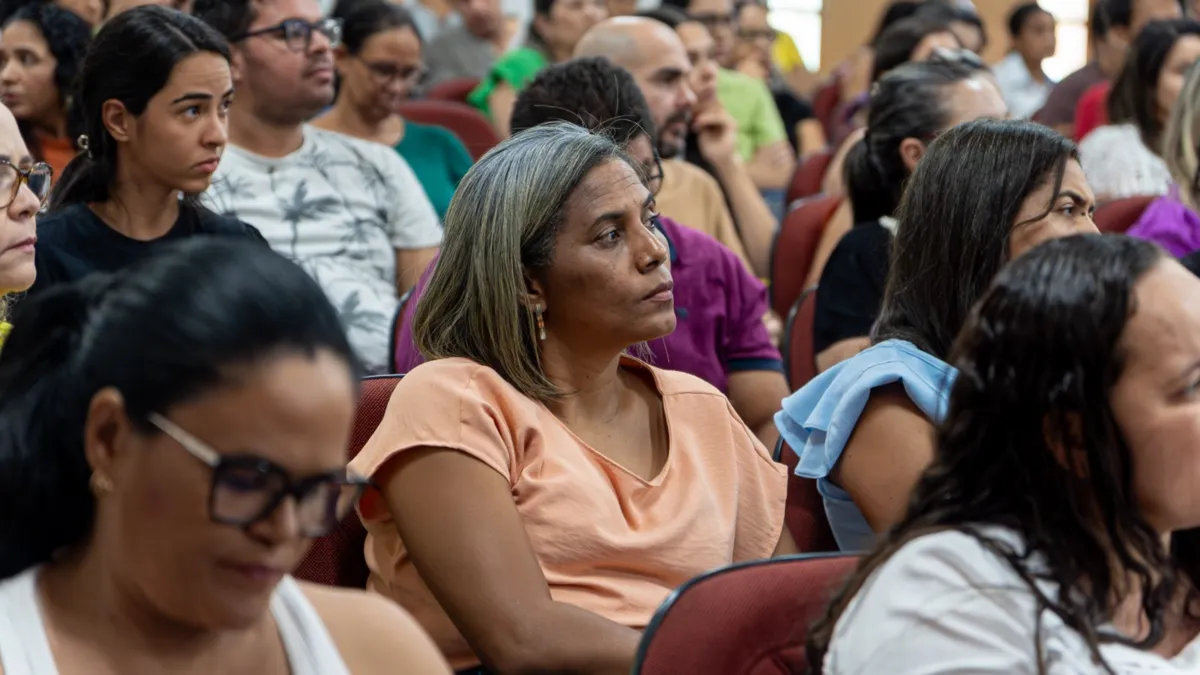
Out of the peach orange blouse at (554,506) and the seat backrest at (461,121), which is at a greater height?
the peach orange blouse at (554,506)

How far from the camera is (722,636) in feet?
4.50

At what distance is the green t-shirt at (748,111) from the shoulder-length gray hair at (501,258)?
3.95 m

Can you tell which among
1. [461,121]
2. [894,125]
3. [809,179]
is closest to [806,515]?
[894,125]

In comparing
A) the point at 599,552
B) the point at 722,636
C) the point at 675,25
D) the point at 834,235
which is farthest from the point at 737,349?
the point at 675,25

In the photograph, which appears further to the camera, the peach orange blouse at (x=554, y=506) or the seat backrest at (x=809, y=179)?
the seat backrest at (x=809, y=179)

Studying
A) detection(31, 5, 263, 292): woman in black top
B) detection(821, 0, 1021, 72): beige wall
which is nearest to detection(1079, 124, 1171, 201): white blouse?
detection(31, 5, 263, 292): woman in black top

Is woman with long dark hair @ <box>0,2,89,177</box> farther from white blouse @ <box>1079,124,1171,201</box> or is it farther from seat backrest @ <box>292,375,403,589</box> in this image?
white blouse @ <box>1079,124,1171,201</box>

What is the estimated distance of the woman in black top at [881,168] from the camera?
9.07ft

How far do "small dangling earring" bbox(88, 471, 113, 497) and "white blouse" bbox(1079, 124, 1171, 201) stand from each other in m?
3.63

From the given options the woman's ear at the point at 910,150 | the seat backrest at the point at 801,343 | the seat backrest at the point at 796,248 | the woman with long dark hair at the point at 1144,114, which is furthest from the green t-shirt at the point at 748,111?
the seat backrest at the point at 801,343

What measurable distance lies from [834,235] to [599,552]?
1.82m

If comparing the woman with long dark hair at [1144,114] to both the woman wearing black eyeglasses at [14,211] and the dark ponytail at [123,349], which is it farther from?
the dark ponytail at [123,349]

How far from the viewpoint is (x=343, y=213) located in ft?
10.9

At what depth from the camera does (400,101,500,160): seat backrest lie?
4.52 metres
